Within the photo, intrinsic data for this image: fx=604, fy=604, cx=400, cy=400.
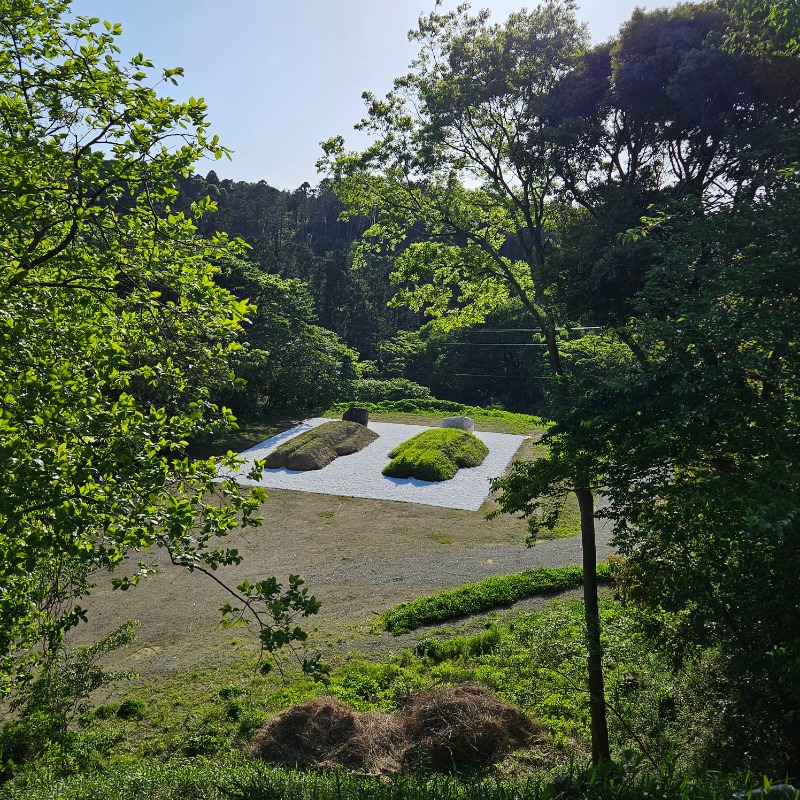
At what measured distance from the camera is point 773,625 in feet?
15.6

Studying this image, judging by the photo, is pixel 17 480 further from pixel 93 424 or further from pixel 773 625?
pixel 773 625

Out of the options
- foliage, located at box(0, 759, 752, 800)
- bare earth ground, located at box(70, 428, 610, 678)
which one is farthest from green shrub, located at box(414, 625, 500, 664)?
foliage, located at box(0, 759, 752, 800)

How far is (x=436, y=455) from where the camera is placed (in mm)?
20359

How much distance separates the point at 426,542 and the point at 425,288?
6.24 metres

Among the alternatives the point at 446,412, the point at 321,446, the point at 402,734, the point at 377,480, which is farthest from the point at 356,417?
the point at 402,734

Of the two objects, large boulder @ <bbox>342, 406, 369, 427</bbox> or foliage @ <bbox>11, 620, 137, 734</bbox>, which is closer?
foliage @ <bbox>11, 620, 137, 734</bbox>

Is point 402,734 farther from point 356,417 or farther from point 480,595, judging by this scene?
point 356,417

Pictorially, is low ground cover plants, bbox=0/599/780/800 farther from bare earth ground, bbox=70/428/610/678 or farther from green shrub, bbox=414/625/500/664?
bare earth ground, bbox=70/428/610/678

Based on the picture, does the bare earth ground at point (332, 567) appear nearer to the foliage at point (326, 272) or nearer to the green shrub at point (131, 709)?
the green shrub at point (131, 709)

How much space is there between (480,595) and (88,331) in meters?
8.69

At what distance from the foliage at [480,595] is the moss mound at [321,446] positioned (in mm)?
9895

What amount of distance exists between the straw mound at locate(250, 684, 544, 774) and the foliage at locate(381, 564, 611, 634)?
3.03 metres

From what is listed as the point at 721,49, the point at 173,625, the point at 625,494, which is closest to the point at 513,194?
the point at 721,49

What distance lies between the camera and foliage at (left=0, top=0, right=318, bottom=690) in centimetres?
376
